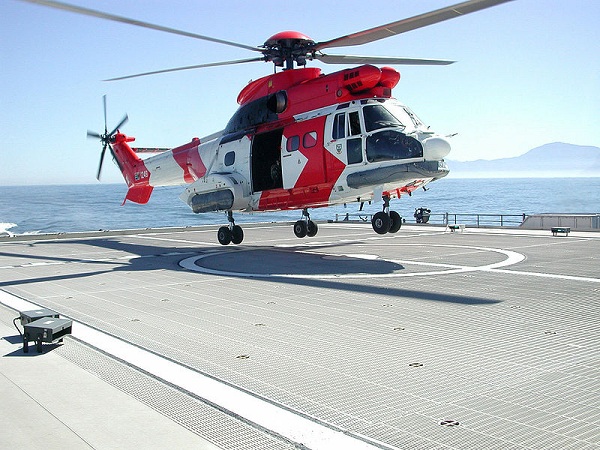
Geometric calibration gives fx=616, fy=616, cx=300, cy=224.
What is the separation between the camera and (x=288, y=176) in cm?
1672

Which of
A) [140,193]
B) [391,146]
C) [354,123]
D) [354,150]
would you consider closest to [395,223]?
[354,150]

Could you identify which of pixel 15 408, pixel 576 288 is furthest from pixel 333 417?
pixel 576 288

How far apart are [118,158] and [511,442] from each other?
23.0 m

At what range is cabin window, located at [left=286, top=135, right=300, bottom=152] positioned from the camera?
53.6 feet

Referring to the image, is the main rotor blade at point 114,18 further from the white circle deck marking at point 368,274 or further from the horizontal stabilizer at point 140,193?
the horizontal stabilizer at point 140,193

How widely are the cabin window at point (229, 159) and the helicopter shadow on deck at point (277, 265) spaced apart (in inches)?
103

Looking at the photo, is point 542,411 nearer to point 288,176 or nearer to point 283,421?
point 283,421

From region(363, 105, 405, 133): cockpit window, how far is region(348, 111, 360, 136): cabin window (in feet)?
0.74

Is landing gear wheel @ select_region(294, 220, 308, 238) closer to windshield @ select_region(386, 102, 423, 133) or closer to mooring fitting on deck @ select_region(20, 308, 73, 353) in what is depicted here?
windshield @ select_region(386, 102, 423, 133)

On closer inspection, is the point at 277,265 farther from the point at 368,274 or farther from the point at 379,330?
the point at 379,330

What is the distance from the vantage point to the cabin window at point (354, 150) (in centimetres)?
1508

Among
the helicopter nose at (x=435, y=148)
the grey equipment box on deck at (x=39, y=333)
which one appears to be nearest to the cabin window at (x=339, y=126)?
the helicopter nose at (x=435, y=148)

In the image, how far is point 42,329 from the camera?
655 centimetres

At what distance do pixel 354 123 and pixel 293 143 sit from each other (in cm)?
201
